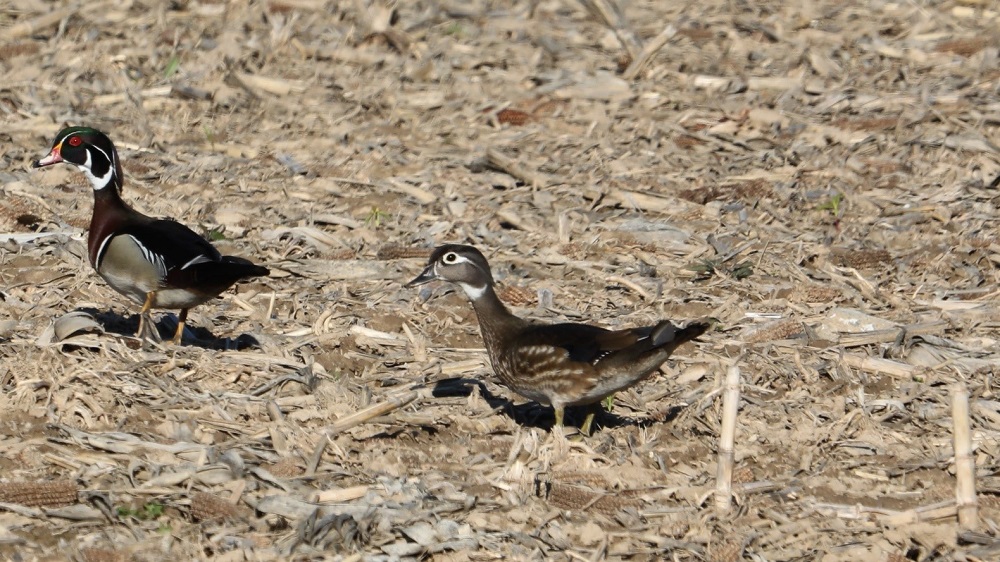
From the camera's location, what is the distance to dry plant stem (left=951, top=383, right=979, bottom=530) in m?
5.71

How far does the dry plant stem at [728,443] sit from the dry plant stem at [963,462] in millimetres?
913

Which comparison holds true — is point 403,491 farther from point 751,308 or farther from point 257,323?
point 751,308

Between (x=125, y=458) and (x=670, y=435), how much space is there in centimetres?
274

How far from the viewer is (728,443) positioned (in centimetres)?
599

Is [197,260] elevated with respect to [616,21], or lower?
elevated

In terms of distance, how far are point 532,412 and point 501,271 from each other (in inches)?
73.9

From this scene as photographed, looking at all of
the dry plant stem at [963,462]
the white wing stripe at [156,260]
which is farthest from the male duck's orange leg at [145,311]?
the dry plant stem at [963,462]

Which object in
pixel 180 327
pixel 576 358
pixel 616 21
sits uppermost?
pixel 576 358

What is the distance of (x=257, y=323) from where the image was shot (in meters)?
8.27

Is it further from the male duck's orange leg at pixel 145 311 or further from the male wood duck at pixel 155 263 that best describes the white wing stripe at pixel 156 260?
the male duck's orange leg at pixel 145 311

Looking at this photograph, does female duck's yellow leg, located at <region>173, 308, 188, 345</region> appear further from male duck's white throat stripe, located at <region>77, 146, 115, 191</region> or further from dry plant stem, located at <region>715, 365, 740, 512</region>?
dry plant stem, located at <region>715, 365, 740, 512</region>

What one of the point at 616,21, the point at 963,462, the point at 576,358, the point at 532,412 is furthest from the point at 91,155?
the point at 616,21

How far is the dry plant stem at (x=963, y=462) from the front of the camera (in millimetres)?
5715

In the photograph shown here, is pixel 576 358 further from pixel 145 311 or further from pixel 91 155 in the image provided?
pixel 91 155
